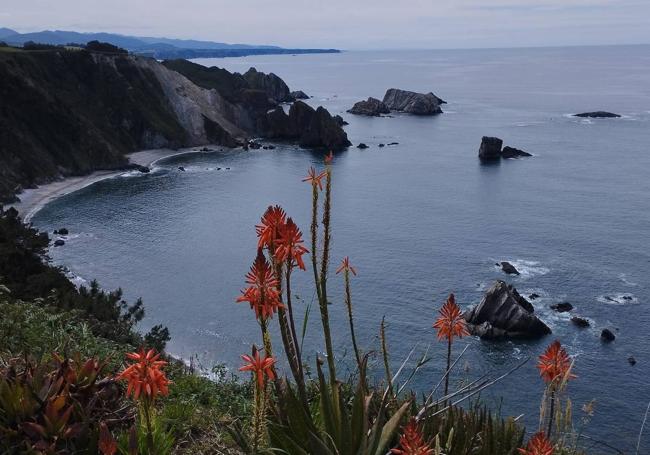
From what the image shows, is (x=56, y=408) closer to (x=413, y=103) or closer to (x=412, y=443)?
(x=412, y=443)

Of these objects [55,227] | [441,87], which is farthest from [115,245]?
[441,87]

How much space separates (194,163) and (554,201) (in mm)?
49385

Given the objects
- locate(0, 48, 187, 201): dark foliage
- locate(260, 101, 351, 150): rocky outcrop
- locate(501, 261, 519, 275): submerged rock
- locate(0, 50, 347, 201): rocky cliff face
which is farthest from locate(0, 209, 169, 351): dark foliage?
locate(260, 101, 351, 150): rocky outcrop

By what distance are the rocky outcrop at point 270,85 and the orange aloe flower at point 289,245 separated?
15154cm

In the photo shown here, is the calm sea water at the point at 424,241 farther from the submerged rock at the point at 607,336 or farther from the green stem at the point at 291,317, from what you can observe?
the green stem at the point at 291,317

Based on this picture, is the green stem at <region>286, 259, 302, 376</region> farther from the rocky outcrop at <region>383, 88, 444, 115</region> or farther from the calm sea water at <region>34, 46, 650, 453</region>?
the rocky outcrop at <region>383, 88, 444, 115</region>

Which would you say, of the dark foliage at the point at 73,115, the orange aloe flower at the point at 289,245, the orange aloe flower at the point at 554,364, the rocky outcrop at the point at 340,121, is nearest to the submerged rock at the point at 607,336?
the orange aloe flower at the point at 554,364

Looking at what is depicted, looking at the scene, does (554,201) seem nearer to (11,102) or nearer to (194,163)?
(194,163)

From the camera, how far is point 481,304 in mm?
37438

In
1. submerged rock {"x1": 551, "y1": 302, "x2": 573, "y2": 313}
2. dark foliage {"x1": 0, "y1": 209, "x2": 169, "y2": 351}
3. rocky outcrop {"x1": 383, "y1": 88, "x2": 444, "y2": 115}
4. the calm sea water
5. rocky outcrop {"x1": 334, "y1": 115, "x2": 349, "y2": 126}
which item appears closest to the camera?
dark foliage {"x1": 0, "y1": 209, "x2": 169, "y2": 351}

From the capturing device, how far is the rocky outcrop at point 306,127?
10131cm

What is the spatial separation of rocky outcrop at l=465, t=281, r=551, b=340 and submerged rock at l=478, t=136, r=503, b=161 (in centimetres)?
5307

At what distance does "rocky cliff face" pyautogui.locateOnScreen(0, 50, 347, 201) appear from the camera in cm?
7919

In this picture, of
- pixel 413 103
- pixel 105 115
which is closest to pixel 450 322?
pixel 105 115
